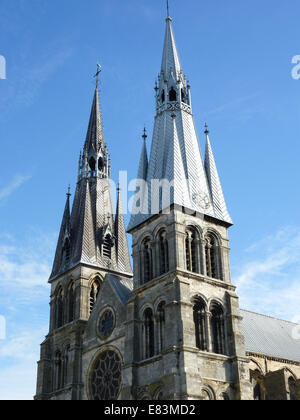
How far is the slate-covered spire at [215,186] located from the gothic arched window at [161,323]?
7193 mm

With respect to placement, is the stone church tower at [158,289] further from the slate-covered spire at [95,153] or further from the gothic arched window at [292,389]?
the gothic arched window at [292,389]

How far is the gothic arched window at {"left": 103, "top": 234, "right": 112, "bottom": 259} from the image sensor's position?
44.6 metres

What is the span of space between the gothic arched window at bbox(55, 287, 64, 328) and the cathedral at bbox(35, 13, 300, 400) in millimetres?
113

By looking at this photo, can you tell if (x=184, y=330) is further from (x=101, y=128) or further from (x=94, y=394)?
(x=101, y=128)

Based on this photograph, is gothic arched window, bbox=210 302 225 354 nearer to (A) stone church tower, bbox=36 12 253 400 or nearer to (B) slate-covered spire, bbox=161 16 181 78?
(A) stone church tower, bbox=36 12 253 400

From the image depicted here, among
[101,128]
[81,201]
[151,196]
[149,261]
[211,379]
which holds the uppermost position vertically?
[101,128]

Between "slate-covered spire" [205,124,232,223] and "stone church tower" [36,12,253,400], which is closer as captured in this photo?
"stone church tower" [36,12,253,400]

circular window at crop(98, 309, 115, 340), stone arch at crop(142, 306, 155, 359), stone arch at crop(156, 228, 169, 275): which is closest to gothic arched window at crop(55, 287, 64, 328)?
circular window at crop(98, 309, 115, 340)

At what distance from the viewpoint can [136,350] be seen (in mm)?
33062

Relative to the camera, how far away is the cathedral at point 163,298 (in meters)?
31.5

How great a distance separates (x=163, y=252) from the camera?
34.8 metres

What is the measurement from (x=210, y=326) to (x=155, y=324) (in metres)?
3.07
